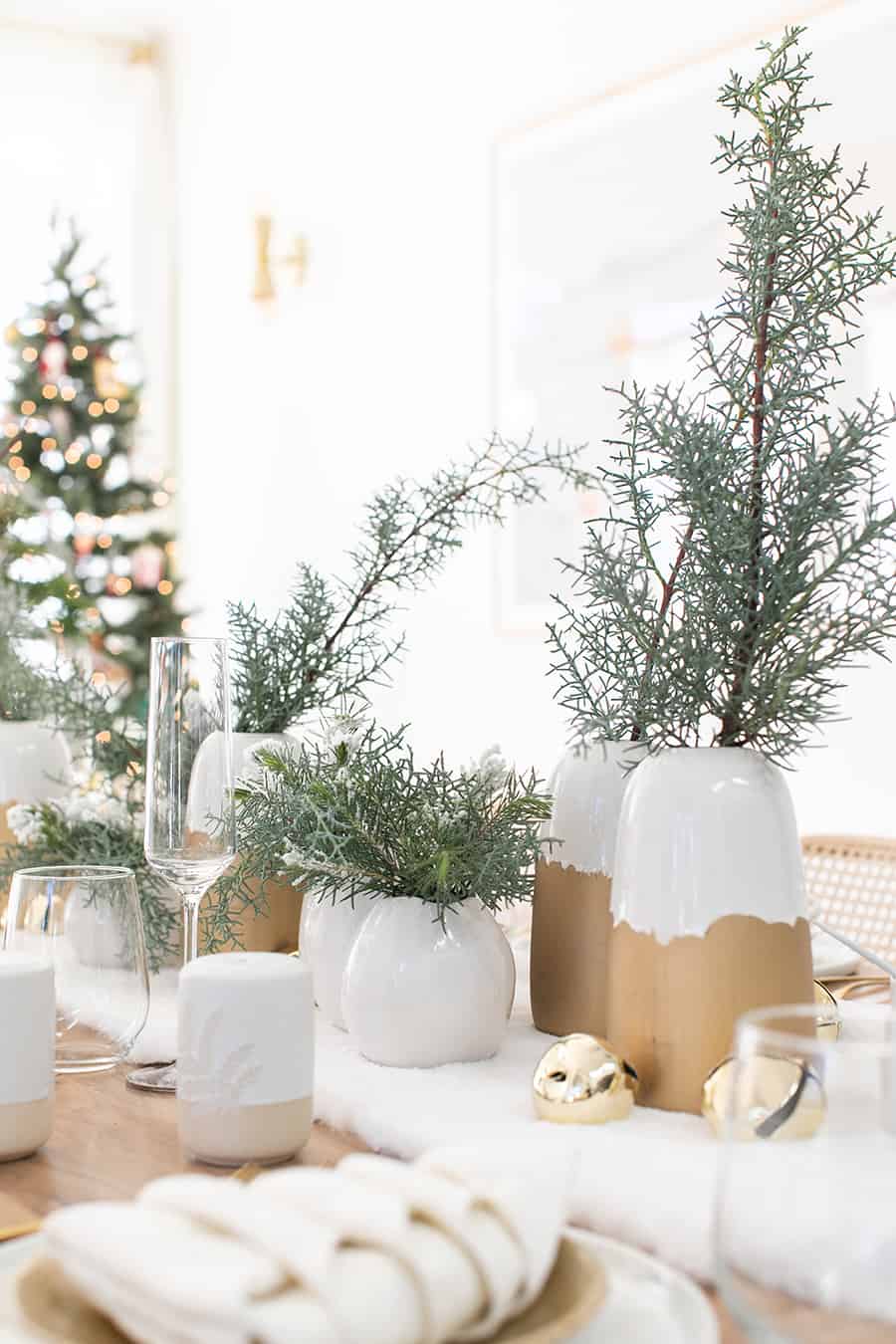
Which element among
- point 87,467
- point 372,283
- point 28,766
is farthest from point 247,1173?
point 87,467

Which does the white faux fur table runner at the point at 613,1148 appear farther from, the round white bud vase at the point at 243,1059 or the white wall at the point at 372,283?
the white wall at the point at 372,283

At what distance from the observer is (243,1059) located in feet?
2.39

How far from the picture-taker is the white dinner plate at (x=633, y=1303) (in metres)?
0.53

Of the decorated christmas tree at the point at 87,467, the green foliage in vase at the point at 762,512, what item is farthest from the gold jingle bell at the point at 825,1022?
the decorated christmas tree at the point at 87,467

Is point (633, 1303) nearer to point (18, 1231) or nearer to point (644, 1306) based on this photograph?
point (644, 1306)

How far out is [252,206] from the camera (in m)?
4.45

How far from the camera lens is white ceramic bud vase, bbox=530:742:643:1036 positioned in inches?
35.3

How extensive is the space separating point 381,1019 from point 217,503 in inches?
156

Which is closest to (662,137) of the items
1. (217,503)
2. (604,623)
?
(217,503)

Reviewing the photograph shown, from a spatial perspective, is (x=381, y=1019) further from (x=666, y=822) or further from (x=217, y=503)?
(x=217, y=503)

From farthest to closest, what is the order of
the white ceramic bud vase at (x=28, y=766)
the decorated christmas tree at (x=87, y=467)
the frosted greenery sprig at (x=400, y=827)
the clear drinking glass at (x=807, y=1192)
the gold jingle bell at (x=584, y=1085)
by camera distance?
the decorated christmas tree at (x=87, y=467) < the white ceramic bud vase at (x=28, y=766) < the frosted greenery sprig at (x=400, y=827) < the gold jingle bell at (x=584, y=1085) < the clear drinking glass at (x=807, y=1192)

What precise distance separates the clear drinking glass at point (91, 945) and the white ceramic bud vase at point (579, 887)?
0.25 m

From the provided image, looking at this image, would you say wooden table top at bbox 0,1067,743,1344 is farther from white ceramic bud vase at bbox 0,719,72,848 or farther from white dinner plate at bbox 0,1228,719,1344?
white ceramic bud vase at bbox 0,719,72,848

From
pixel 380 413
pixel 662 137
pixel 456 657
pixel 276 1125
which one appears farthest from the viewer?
pixel 380 413
